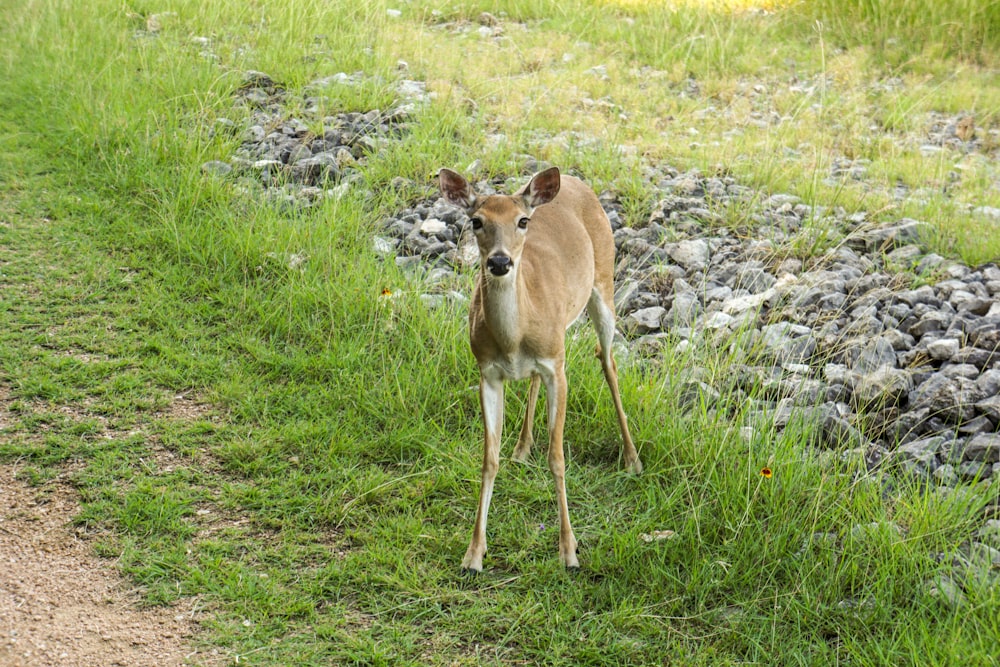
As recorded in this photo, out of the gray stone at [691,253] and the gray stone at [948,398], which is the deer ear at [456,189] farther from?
the gray stone at [691,253]

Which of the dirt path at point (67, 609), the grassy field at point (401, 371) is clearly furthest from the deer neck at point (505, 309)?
the dirt path at point (67, 609)

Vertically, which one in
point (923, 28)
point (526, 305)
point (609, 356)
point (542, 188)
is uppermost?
point (542, 188)

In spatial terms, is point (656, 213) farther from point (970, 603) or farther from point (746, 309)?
point (970, 603)

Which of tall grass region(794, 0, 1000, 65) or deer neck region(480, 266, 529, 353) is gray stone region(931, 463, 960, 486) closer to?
deer neck region(480, 266, 529, 353)

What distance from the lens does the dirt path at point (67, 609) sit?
333 centimetres

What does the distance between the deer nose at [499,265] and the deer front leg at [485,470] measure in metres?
0.56

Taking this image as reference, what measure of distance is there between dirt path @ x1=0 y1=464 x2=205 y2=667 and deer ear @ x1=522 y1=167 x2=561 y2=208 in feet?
6.03

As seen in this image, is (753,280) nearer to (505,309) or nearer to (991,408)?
(991,408)

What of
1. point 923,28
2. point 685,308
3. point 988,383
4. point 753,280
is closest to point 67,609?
point 685,308

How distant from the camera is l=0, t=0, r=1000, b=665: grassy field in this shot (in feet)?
11.6

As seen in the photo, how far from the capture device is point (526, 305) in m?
3.70

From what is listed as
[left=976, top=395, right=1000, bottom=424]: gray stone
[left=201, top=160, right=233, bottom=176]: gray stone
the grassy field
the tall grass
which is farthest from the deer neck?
the tall grass

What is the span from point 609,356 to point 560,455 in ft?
1.98

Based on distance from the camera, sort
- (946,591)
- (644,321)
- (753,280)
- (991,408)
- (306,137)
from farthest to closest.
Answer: (306,137) → (753,280) → (644,321) → (991,408) → (946,591)
